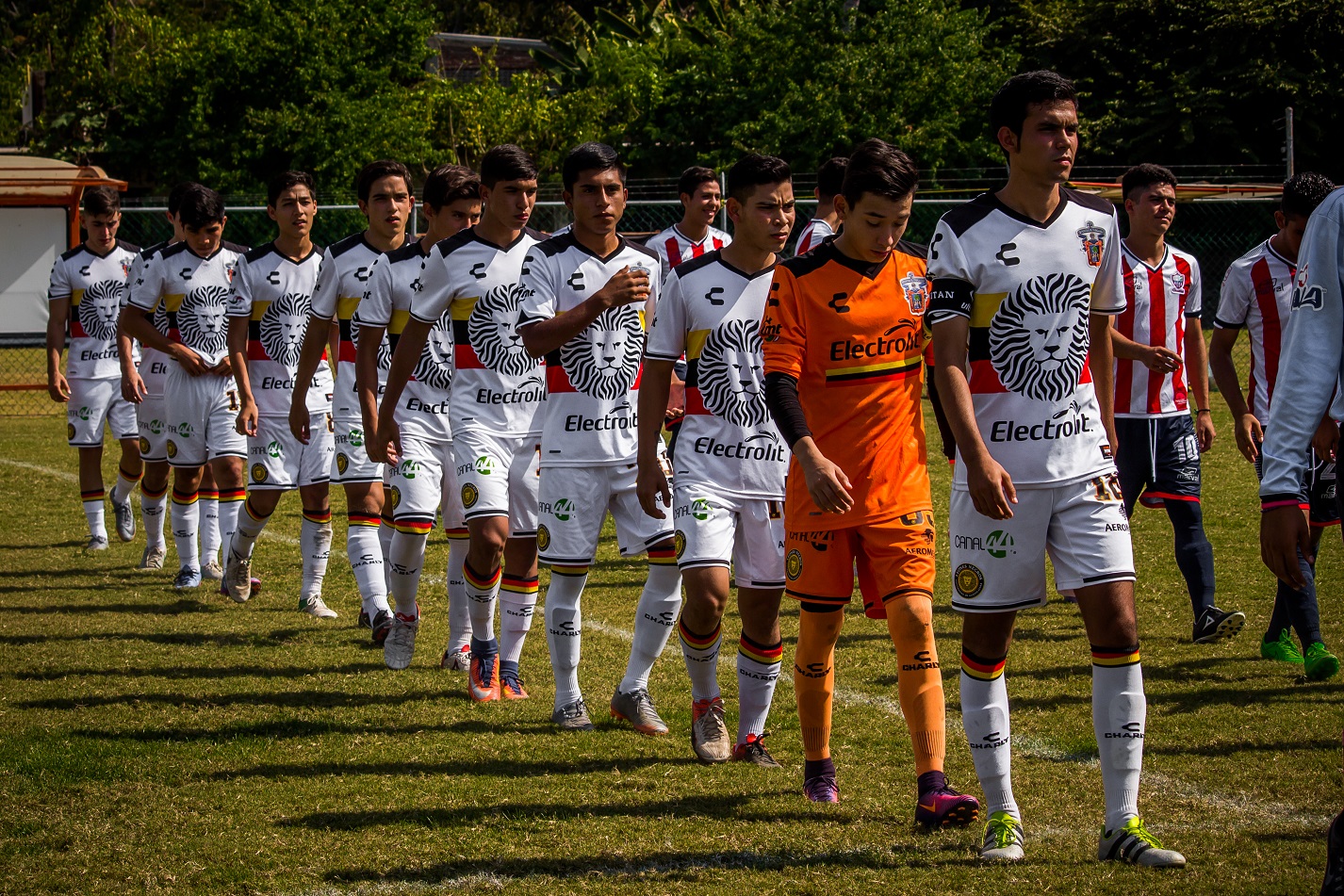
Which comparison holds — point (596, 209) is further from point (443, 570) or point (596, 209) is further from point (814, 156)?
point (814, 156)

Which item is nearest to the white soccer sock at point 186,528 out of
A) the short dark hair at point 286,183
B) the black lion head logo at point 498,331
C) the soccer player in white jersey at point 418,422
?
the short dark hair at point 286,183

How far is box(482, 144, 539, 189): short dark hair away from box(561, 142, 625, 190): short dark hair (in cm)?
58

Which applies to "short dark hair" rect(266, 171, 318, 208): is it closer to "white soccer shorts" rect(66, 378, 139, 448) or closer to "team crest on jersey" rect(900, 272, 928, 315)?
"white soccer shorts" rect(66, 378, 139, 448)

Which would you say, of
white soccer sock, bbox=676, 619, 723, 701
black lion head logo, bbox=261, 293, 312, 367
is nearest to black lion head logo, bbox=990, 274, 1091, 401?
white soccer sock, bbox=676, 619, 723, 701

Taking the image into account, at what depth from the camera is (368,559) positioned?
8289 mm

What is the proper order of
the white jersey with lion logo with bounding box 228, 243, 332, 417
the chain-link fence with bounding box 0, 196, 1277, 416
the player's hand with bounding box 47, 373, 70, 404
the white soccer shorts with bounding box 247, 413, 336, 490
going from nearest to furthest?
the white soccer shorts with bounding box 247, 413, 336, 490 → the white jersey with lion logo with bounding box 228, 243, 332, 417 → the player's hand with bounding box 47, 373, 70, 404 → the chain-link fence with bounding box 0, 196, 1277, 416

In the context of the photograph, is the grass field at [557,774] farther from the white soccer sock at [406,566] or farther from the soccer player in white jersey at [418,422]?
the soccer player in white jersey at [418,422]

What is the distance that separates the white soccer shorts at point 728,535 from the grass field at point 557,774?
2.57 ft

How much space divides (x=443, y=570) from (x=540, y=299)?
4.80 meters

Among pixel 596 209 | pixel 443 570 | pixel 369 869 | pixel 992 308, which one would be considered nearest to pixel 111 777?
pixel 369 869

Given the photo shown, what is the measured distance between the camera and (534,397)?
711 cm

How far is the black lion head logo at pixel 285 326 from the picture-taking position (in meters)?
9.52

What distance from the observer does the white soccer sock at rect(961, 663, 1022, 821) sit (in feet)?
15.0

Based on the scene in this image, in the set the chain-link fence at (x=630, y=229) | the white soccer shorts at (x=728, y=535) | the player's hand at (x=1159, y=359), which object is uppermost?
the chain-link fence at (x=630, y=229)
